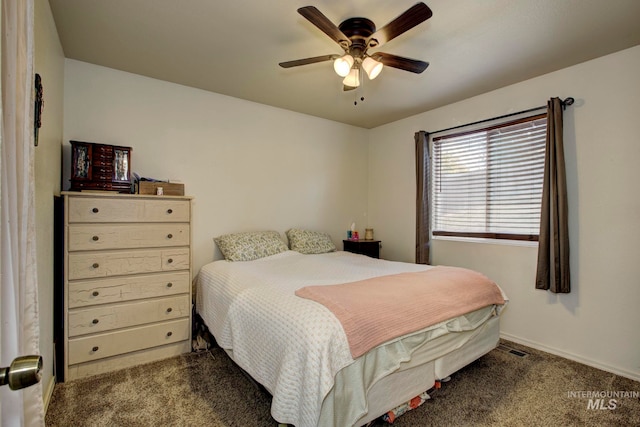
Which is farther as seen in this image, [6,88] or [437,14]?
[437,14]

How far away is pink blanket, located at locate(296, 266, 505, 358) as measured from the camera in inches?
57.1

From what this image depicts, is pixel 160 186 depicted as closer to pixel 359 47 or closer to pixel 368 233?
pixel 359 47

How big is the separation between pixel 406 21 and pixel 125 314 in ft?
8.70

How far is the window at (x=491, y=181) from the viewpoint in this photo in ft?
8.97

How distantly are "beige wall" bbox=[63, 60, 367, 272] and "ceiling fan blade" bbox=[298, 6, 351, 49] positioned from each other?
176cm

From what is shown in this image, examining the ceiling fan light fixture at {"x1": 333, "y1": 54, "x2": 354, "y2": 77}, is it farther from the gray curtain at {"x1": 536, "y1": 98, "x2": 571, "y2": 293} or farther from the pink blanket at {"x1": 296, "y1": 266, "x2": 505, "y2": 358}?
the gray curtain at {"x1": 536, "y1": 98, "x2": 571, "y2": 293}

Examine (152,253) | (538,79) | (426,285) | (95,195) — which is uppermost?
(538,79)

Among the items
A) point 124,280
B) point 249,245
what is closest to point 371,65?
point 249,245

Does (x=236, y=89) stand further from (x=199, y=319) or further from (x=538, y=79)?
(x=538, y=79)

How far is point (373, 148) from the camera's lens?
4289mm

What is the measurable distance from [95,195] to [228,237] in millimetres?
1176

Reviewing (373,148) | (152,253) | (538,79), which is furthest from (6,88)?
(373,148)

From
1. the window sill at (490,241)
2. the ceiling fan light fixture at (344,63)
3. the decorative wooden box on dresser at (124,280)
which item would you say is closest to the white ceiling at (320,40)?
the ceiling fan light fixture at (344,63)

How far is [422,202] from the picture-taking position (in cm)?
344
